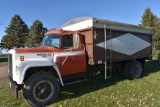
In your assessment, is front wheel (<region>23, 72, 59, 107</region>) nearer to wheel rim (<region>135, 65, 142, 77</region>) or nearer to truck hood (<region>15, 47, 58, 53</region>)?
truck hood (<region>15, 47, 58, 53</region>)

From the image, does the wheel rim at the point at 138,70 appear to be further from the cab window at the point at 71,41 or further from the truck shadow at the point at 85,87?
the cab window at the point at 71,41

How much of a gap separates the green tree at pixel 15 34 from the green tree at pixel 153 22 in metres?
27.5

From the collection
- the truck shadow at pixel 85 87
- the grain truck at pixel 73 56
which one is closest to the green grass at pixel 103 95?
the truck shadow at pixel 85 87

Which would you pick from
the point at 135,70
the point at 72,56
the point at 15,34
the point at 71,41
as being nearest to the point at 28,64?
the point at 72,56

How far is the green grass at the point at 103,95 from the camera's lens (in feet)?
20.8

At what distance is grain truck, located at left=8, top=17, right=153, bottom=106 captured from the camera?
619 centimetres

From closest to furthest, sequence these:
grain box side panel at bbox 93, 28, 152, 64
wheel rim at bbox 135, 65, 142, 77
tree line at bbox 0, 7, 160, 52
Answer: grain box side panel at bbox 93, 28, 152, 64, wheel rim at bbox 135, 65, 142, 77, tree line at bbox 0, 7, 160, 52

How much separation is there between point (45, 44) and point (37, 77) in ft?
5.59

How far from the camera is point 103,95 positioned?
23.7 feet

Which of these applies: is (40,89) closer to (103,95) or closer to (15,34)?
(103,95)

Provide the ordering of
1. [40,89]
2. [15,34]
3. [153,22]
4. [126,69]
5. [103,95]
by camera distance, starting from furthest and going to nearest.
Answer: [15,34], [153,22], [126,69], [103,95], [40,89]

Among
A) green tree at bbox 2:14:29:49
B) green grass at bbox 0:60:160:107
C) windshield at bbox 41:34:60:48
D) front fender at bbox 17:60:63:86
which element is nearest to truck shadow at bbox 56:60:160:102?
green grass at bbox 0:60:160:107

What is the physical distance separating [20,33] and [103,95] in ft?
129

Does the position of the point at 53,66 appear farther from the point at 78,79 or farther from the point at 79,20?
the point at 79,20
